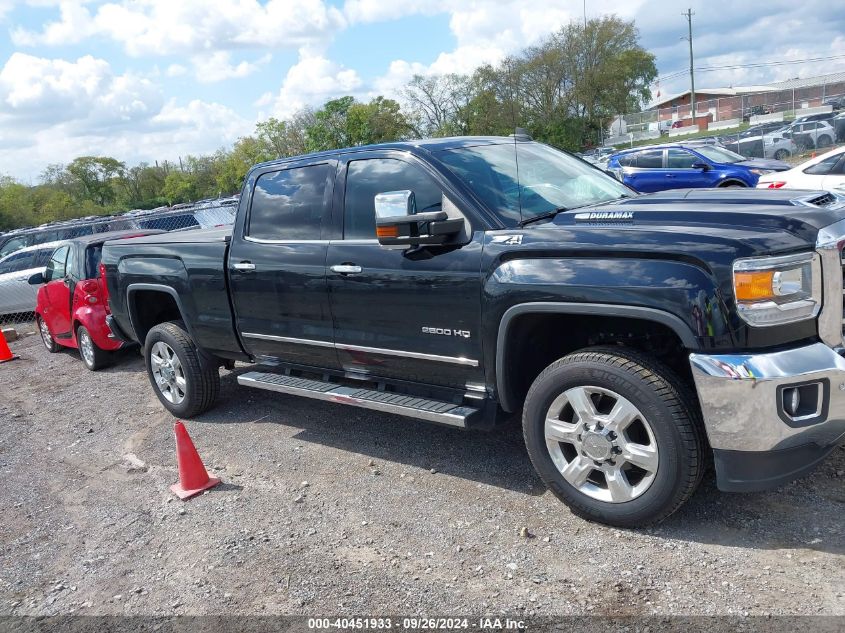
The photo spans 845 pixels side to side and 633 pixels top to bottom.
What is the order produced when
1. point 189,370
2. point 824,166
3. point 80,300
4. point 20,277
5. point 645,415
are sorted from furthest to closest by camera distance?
point 20,277, point 824,166, point 80,300, point 189,370, point 645,415

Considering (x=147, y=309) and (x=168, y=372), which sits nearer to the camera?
(x=168, y=372)

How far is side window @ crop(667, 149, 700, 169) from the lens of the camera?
51.6 ft

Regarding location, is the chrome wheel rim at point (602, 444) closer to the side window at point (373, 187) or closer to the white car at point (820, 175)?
the side window at point (373, 187)

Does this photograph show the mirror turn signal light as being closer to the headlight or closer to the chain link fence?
the headlight

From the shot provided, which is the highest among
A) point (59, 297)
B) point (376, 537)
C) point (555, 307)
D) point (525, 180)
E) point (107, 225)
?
point (525, 180)

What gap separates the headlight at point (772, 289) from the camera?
311 centimetres

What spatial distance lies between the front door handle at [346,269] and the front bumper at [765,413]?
2132 millimetres

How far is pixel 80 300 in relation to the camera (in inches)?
341

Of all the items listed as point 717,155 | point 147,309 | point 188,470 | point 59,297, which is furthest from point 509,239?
point 717,155

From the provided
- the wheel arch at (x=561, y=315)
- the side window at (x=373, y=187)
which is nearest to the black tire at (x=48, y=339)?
the side window at (x=373, y=187)

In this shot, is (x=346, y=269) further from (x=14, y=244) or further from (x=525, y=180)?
(x=14, y=244)

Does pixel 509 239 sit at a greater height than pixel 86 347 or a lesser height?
greater

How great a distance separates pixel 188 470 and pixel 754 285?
360cm

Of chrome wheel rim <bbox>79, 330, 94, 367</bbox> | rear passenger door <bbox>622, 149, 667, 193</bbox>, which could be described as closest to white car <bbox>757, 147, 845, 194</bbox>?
rear passenger door <bbox>622, 149, 667, 193</bbox>
